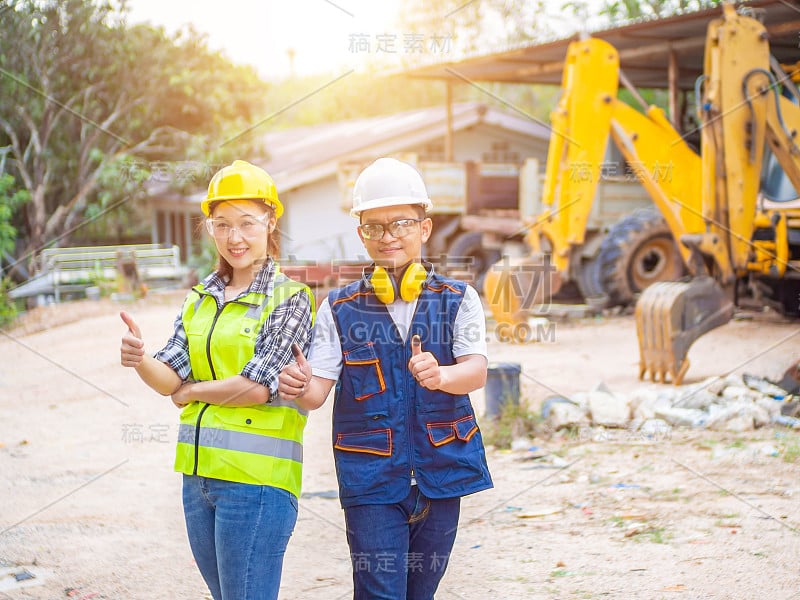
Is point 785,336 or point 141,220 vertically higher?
point 141,220

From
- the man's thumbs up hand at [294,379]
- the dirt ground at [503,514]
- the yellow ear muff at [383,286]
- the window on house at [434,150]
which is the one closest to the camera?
the man's thumbs up hand at [294,379]

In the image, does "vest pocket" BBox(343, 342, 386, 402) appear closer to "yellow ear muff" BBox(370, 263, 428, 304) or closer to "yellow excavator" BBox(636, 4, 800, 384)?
"yellow ear muff" BBox(370, 263, 428, 304)

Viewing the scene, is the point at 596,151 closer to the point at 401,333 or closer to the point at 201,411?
the point at 401,333

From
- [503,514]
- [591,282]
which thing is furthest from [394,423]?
[591,282]

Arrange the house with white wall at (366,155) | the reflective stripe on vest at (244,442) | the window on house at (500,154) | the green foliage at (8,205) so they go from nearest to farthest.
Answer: the reflective stripe on vest at (244,442) → the green foliage at (8,205) → the house with white wall at (366,155) → the window on house at (500,154)

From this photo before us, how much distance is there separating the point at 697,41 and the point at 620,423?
7123 mm

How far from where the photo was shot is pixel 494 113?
1967 cm

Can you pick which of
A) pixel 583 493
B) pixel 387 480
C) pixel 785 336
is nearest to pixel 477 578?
pixel 583 493

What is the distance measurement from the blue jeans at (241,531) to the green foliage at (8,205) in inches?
528

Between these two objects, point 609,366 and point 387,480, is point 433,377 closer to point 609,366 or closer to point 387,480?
point 387,480

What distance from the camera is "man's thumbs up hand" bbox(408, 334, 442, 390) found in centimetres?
231

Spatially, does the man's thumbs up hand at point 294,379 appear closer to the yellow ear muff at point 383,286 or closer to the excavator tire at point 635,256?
the yellow ear muff at point 383,286

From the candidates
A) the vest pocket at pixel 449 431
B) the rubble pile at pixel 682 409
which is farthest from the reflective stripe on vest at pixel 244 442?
the rubble pile at pixel 682 409

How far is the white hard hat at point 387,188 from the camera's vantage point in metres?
2.55
